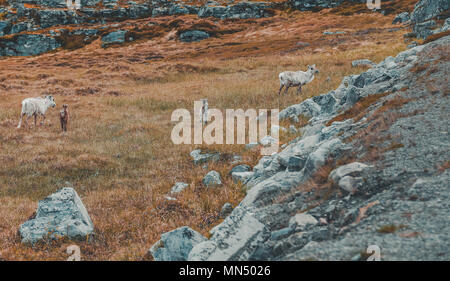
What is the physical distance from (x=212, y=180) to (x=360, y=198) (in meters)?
5.48

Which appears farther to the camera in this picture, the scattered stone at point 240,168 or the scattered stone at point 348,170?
the scattered stone at point 240,168

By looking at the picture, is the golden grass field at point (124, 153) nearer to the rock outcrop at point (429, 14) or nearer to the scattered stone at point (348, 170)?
the scattered stone at point (348, 170)

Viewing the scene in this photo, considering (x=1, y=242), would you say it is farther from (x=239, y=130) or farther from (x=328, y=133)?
(x=239, y=130)

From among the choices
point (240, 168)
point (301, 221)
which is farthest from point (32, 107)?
point (301, 221)

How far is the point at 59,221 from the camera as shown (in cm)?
721

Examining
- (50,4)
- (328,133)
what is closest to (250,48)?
(328,133)

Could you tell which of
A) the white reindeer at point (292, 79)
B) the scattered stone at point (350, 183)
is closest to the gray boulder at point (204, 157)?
the scattered stone at point (350, 183)

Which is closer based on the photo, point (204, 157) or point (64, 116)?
point (204, 157)

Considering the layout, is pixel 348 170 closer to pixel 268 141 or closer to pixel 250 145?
pixel 268 141

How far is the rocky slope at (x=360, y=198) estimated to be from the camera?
12.7ft

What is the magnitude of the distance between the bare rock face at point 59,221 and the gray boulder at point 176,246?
2.34 meters

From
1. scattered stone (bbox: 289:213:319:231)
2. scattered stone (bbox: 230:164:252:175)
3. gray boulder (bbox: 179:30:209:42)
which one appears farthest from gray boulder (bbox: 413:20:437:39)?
gray boulder (bbox: 179:30:209:42)

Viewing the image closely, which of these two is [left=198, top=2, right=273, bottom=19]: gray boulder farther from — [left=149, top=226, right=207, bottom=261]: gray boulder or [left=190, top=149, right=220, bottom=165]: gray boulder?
[left=149, top=226, right=207, bottom=261]: gray boulder

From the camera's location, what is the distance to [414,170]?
5062 mm
